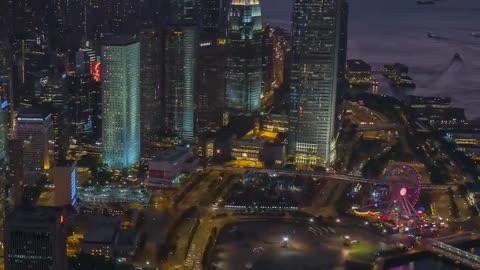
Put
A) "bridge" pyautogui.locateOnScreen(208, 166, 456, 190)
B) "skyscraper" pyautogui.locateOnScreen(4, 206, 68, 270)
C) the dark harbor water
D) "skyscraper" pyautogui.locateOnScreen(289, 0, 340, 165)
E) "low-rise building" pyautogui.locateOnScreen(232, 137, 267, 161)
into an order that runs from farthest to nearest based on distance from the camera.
Answer: the dark harbor water, "low-rise building" pyautogui.locateOnScreen(232, 137, 267, 161), "skyscraper" pyautogui.locateOnScreen(289, 0, 340, 165), "bridge" pyautogui.locateOnScreen(208, 166, 456, 190), "skyscraper" pyautogui.locateOnScreen(4, 206, 68, 270)

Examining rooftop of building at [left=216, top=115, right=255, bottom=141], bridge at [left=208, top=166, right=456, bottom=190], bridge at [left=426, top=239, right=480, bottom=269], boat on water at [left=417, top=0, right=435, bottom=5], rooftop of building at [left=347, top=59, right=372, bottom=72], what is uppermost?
boat on water at [left=417, top=0, right=435, bottom=5]

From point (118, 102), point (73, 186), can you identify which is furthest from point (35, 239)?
point (118, 102)

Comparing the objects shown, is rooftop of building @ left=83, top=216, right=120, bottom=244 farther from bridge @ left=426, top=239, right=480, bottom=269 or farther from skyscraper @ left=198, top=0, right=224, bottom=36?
skyscraper @ left=198, top=0, right=224, bottom=36

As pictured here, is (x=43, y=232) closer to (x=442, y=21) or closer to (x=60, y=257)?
(x=60, y=257)

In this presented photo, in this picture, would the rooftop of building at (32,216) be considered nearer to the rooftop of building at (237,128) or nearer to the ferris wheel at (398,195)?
the ferris wheel at (398,195)

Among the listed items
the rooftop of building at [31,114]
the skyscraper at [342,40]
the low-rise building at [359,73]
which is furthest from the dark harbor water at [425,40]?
the rooftop of building at [31,114]

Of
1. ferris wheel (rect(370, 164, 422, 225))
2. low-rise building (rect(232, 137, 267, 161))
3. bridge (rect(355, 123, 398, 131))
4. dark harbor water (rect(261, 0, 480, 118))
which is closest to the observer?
ferris wheel (rect(370, 164, 422, 225))

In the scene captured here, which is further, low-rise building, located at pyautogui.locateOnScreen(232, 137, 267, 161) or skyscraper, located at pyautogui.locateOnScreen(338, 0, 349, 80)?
skyscraper, located at pyautogui.locateOnScreen(338, 0, 349, 80)

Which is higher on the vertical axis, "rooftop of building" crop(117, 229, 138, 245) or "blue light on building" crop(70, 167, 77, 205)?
"blue light on building" crop(70, 167, 77, 205)

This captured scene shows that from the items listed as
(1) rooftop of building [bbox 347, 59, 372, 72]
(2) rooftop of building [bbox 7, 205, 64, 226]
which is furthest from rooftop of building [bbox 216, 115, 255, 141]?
(2) rooftop of building [bbox 7, 205, 64, 226]
